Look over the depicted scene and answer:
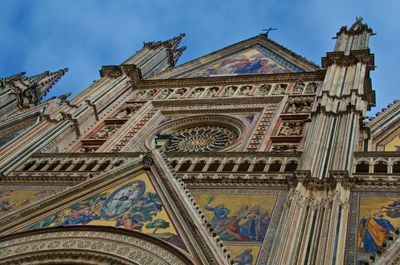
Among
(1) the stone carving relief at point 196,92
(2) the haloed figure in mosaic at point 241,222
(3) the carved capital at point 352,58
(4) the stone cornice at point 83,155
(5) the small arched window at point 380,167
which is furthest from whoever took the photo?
(1) the stone carving relief at point 196,92

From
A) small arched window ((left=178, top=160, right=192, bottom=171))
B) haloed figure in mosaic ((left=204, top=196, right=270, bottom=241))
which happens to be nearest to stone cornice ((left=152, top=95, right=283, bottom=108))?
small arched window ((left=178, top=160, right=192, bottom=171))

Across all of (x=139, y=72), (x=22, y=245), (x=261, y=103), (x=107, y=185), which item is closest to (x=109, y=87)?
(x=139, y=72)

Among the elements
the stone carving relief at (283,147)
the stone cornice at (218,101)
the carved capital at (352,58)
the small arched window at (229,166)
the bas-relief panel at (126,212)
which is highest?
the carved capital at (352,58)

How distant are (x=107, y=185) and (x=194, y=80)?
915 cm

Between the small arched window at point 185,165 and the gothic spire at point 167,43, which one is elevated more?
the gothic spire at point 167,43

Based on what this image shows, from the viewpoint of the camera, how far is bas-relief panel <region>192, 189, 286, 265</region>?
9255 millimetres

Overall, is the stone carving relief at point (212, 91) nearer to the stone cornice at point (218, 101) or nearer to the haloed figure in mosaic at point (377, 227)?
the stone cornice at point (218, 101)

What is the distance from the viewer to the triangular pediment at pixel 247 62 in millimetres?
20422

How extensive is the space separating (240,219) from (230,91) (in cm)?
900

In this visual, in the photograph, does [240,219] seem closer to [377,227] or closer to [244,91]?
[377,227]

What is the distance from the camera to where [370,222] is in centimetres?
966

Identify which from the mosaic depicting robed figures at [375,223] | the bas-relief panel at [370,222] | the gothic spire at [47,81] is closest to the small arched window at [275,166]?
the bas-relief panel at [370,222]

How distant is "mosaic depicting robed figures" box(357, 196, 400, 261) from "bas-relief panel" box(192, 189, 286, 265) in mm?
1356

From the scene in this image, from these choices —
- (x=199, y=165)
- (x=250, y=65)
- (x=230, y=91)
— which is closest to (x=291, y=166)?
(x=199, y=165)
